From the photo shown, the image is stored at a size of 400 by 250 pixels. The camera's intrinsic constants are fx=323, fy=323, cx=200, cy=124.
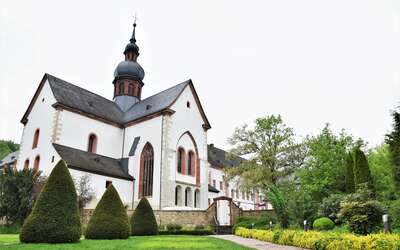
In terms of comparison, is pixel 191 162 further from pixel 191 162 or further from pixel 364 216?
pixel 364 216

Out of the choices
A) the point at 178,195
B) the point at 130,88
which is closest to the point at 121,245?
the point at 178,195

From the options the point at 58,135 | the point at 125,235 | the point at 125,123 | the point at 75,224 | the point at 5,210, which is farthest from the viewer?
the point at 125,123

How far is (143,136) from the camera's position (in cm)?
3312

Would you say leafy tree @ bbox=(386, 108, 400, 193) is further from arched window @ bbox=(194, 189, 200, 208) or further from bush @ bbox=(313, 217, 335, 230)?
arched window @ bbox=(194, 189, 200, 208)

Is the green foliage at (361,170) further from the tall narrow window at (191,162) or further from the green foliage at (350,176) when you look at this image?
the tall narrow window at (191,162)

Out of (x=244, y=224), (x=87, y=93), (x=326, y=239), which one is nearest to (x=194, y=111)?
(x=87, y=93)

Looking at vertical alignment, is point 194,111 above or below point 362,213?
above

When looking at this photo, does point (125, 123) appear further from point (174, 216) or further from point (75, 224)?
point (75, 224)

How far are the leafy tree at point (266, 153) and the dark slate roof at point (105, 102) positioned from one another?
8289 millimetres

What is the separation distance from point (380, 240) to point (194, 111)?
29058 mm

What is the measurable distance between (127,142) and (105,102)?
650 centimetres

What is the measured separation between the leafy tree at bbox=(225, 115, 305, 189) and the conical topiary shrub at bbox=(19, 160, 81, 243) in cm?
1974

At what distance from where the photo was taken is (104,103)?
123 ft

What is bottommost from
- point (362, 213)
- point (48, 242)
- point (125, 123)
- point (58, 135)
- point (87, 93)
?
point (48, 242)
